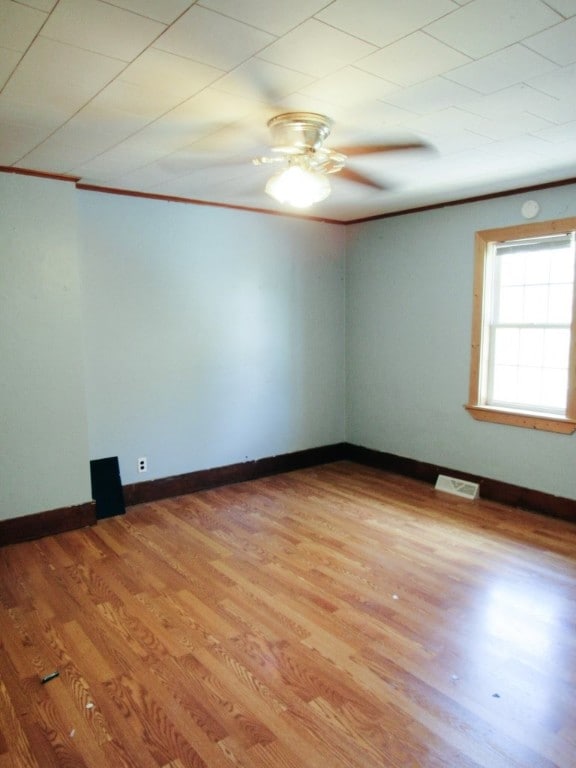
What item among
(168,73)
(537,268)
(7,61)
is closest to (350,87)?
(168,73)

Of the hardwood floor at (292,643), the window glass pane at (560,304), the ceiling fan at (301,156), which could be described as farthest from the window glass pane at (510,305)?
the ceiling fan at (301,156)

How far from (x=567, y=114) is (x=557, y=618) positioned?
252 cm

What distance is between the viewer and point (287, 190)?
2.62 metres

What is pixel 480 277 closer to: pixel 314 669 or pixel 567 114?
pixel 567 114

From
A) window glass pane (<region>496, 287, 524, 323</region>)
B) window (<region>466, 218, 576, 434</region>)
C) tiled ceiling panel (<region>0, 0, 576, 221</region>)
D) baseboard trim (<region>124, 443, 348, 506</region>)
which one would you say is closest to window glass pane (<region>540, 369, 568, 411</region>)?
window (<region>466, 218, 576, 434</region>)

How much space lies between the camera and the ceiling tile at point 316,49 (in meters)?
1.70

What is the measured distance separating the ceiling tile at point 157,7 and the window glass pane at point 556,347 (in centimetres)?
344

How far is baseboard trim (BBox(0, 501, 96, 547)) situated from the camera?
3.53 meters

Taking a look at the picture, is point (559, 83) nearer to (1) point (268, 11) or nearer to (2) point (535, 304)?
(1) point (268, 11)

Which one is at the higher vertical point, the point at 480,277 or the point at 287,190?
the point at 287,190

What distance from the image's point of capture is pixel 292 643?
2455 mm

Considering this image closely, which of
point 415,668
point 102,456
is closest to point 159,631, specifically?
point 415,668

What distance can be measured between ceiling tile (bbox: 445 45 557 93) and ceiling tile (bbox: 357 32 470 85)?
8 centimetres

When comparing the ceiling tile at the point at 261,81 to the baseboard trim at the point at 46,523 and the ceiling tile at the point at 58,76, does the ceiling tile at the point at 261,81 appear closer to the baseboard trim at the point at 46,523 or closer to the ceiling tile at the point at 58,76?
the ceiling tile at the point at 58,76
